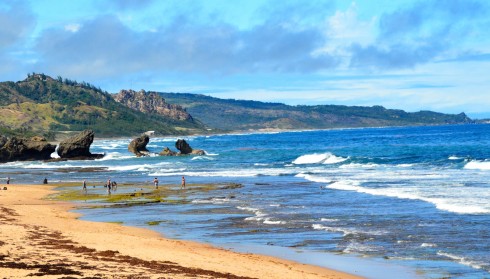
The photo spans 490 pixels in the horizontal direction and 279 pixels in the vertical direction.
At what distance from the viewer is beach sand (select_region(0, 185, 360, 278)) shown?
17.4m

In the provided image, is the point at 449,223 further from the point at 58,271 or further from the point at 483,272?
the point at 58,271

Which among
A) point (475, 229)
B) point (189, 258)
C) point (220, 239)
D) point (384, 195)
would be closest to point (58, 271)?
point (189, 258)

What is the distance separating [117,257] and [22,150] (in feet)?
286

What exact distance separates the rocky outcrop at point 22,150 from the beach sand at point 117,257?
251ft

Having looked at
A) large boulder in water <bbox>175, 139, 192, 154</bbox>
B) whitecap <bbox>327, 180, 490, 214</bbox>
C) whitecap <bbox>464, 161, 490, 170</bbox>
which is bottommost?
whitecap <bbox>327, 180, 490, 214</bbox>

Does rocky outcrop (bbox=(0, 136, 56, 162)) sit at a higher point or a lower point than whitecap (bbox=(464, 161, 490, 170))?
higher

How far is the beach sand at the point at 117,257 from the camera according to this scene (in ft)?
57.1

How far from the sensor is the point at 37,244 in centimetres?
2162

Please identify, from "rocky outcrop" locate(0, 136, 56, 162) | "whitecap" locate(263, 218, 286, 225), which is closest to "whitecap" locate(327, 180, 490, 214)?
"whitecap" locate(263, 218, 286, 225)

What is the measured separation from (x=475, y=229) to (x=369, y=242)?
4215 millimetres

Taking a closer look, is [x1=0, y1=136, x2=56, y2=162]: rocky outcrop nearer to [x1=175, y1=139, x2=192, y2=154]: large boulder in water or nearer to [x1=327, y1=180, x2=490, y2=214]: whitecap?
[x1=175, y1=139, x2=192, y2=154]: large boulder in water

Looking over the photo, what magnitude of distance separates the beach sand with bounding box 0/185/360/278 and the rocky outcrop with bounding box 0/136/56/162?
76557mm

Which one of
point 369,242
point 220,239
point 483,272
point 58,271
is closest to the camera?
point 58,271

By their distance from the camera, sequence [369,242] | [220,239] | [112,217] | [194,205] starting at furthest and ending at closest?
1. [194,205]
2. [112,217]
3. [220,239]
4. [369,242]
